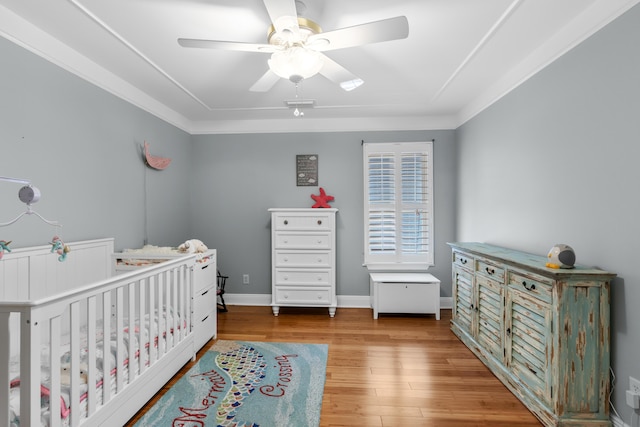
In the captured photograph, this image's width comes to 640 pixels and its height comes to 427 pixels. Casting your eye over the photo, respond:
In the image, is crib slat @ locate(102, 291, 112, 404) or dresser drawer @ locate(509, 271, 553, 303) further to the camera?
dresser drawer @ locate(509, 271, 553, 303)

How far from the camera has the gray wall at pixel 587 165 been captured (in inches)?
61.3

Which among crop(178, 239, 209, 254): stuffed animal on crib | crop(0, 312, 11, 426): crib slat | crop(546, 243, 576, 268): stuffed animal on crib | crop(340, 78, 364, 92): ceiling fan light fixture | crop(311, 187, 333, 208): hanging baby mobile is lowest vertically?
crop(0, 312, 11, 426): crib slat

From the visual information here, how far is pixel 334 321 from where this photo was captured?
3498 mm

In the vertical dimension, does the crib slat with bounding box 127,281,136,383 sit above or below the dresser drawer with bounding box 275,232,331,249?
below

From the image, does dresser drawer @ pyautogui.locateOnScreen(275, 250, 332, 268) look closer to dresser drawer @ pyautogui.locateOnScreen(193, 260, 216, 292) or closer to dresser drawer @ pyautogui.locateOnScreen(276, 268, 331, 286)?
dresser drawer @ pyautogui.locateOnScreen(276, 268, 331, 286)

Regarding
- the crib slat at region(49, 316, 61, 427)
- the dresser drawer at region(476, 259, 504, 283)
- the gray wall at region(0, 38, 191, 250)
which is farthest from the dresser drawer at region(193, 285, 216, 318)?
the dresser drawer at region(476, 259, 504, 283)

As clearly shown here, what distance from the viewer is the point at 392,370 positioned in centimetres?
240

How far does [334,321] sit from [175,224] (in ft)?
7.15

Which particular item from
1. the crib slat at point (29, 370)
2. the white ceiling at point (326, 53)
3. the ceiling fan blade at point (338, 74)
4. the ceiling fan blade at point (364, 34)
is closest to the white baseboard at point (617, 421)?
the white ceiling at point (326, 53)

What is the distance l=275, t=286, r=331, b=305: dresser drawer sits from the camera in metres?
3.64

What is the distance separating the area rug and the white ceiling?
2375mm

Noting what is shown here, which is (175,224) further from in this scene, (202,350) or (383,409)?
(383,409)

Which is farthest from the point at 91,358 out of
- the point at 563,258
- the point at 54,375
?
the point at 563,258

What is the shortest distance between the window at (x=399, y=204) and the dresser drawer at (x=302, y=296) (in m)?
0.69
